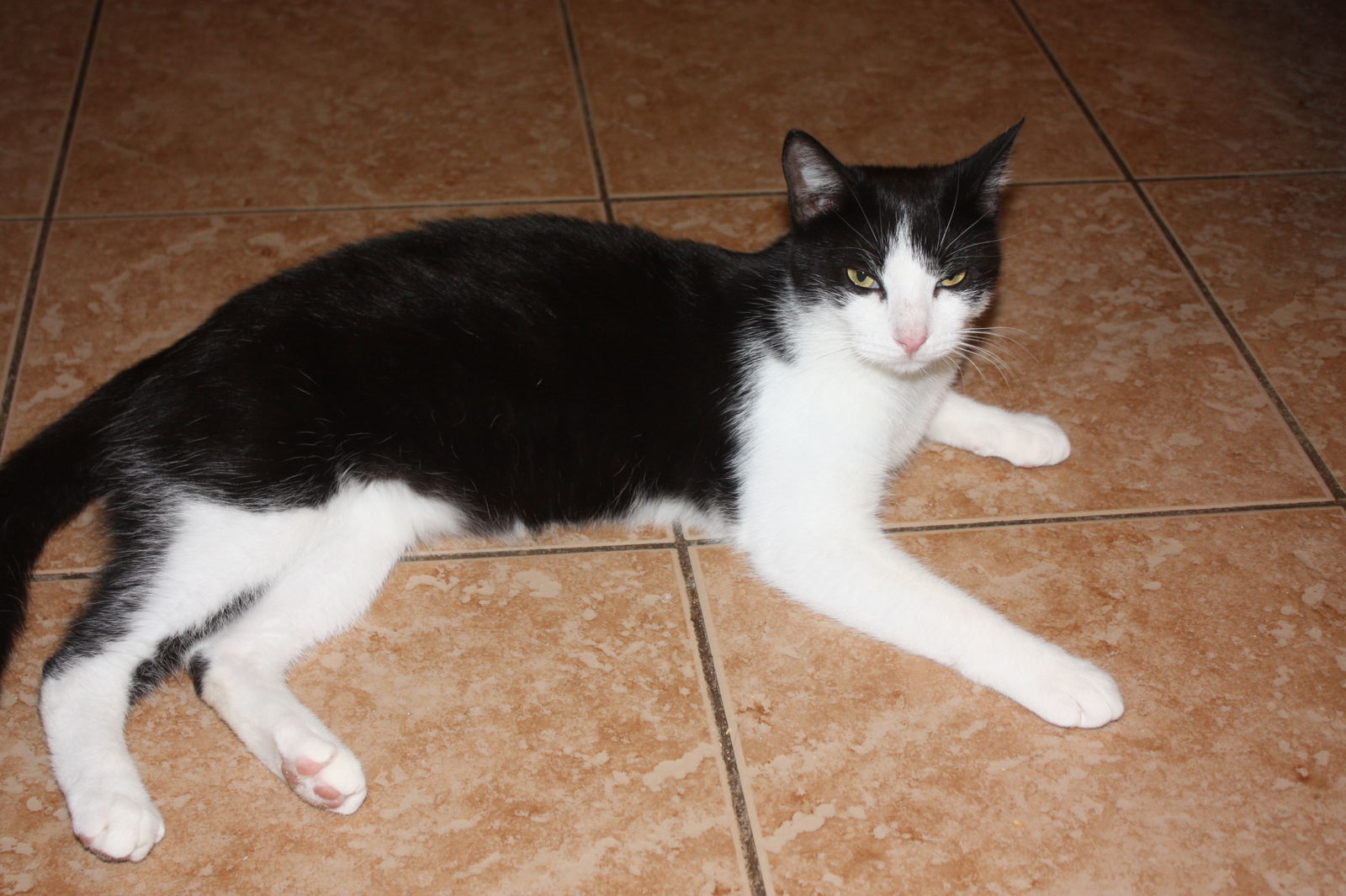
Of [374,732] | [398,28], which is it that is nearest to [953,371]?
[374,732]

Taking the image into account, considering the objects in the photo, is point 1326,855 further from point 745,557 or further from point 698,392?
point 698,392

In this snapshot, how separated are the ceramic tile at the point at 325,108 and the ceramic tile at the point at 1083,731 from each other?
3.74ft

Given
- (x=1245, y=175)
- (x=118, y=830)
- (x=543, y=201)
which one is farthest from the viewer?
(x=1245, y=175)

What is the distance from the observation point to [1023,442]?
1.79 meters

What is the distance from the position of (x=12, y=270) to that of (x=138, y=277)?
0.74 ft

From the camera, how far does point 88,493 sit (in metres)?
1.56

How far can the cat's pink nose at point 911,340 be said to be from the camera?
1.47 m

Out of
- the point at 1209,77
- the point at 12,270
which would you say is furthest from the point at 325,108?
the point at 1209,77

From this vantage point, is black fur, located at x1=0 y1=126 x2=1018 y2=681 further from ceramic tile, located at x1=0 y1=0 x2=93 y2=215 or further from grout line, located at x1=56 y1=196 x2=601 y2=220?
Answer: ceramic tile, located at x1=0 y1=0 x2=93 y2=215

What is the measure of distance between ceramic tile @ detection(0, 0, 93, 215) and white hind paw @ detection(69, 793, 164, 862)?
4.50 ft

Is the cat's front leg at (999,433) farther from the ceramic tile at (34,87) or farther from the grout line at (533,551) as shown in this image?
the ceramic tile at (34,87)

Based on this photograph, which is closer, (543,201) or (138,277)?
(138,277)

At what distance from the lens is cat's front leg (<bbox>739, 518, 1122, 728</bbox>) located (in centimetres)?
144

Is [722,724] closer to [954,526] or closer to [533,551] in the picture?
[533,551]
